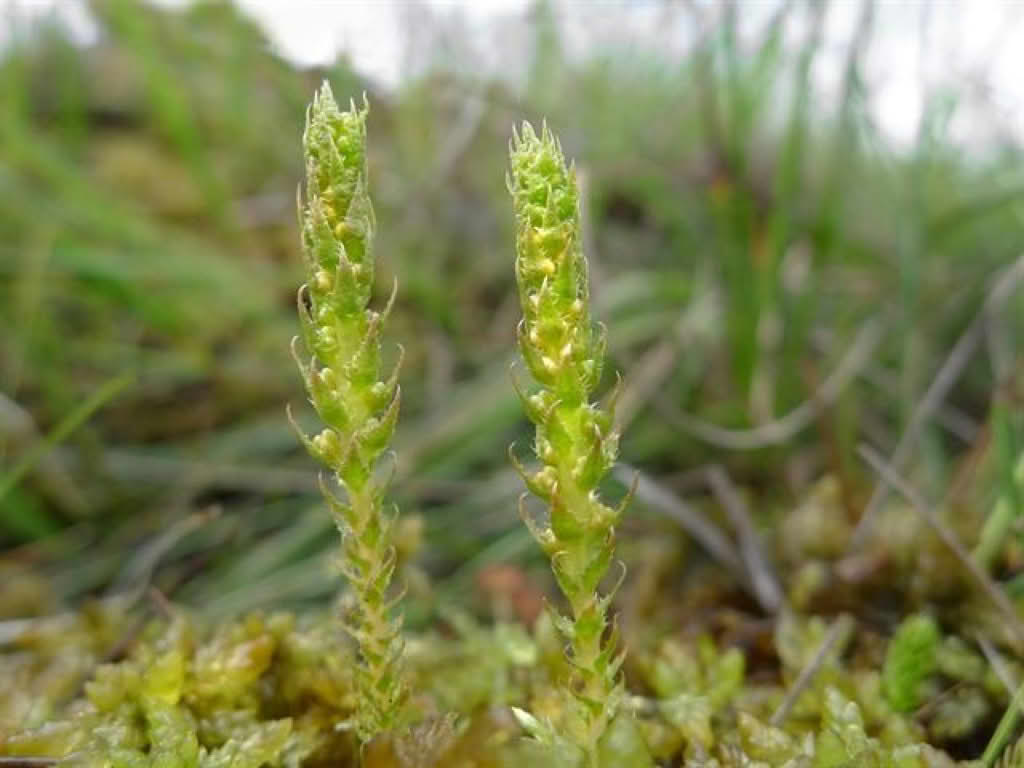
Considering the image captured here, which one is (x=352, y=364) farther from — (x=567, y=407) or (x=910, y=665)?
(x=910, y=665)

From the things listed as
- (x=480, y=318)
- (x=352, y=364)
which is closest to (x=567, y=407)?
(x=352, y=364)

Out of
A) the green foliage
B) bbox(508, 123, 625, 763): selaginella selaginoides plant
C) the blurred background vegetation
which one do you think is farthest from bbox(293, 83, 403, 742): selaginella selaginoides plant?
the blurred background vegetation

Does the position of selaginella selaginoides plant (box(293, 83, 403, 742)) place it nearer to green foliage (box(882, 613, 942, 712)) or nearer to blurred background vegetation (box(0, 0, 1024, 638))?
green foliage (box(882, 613, 942, 712))

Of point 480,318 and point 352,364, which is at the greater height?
point 352,364

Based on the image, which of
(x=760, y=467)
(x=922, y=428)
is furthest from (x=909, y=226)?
(x=760, y=467)

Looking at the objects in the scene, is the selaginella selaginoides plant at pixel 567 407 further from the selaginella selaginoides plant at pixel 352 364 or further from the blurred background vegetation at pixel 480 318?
the blurred background vegetation at pixel 480 318

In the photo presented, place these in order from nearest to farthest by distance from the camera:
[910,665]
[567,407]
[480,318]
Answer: [567,407] → [910,665] → [480,318]

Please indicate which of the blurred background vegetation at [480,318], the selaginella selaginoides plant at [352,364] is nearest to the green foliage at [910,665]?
the blurred background vegetation at [480,318]
